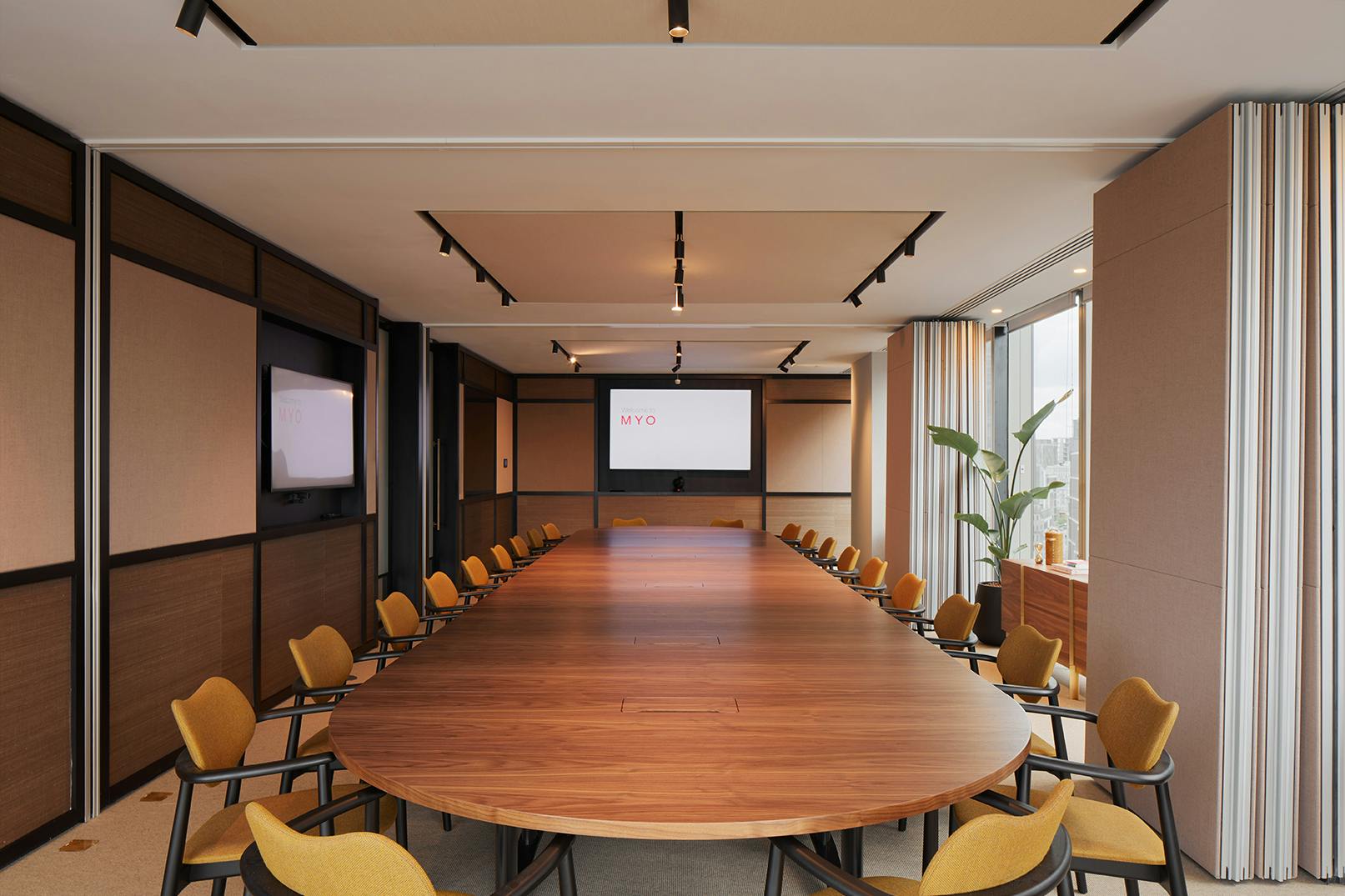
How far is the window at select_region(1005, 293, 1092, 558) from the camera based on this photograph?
6359mm

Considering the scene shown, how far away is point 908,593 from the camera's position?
14.4ft

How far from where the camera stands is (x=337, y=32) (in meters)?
2.52

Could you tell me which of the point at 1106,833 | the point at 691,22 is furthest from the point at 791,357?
the point at 1106,833

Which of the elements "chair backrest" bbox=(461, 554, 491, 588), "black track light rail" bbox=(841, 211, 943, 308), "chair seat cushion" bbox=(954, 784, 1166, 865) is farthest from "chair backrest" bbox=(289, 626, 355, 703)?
"black track light rail" bbox=(841, 211, 943, 308)

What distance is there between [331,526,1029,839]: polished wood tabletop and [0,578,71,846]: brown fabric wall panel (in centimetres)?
155

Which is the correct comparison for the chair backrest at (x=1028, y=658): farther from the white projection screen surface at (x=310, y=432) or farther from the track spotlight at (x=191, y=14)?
the white projection screen surface at (x=310, y=432)

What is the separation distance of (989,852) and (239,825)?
6.35 ft

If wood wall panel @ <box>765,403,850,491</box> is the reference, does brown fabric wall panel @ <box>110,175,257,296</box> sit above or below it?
above

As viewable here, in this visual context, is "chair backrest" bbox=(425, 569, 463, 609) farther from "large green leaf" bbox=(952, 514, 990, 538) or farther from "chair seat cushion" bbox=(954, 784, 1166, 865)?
"large green leaf" bbox=(952, 514, 990, 538)

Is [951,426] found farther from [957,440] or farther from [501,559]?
[501,559]

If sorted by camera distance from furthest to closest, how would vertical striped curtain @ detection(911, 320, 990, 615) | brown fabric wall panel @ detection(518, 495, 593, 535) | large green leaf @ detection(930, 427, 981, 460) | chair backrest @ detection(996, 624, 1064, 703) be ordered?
brown fabric wall panel @ detection(518, 495, 593, 535) < vertical striped curtain @ detection(911, 320, 990, 615) < large green leaf @ detection(930, 427, 981, 460) < chair backrest @ detection(996, 624, 1064, 703)

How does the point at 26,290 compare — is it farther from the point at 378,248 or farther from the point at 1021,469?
the point at 1021,469

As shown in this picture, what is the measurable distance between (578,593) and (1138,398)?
2724mm

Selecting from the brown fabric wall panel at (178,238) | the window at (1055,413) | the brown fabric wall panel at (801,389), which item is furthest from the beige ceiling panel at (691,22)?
the brown fabric wall panel at (801,389)
